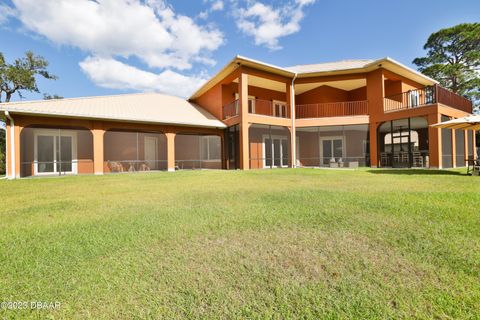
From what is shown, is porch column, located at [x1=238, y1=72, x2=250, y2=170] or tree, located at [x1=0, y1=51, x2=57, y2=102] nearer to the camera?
porch column, located at [x1=238, y1=72, x2=250, y2=170]

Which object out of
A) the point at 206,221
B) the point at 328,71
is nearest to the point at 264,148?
the point at 328,71

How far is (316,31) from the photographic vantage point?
47.7ft

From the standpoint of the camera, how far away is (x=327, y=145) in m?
18.7

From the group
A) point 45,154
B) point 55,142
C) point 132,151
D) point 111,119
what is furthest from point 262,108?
point 45,154

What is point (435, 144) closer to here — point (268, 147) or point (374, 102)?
point (374, 102)

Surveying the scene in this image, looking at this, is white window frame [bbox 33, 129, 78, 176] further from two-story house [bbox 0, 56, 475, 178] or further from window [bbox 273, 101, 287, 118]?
window [bbox 273, 101, 287, 118]

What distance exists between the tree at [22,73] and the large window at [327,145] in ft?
94.2

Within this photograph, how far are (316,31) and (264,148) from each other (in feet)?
27.6

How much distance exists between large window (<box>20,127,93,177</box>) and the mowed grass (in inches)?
443

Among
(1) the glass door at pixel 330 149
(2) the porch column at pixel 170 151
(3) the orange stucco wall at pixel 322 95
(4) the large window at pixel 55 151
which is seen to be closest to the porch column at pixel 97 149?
(4) the large window at pixel 55 151

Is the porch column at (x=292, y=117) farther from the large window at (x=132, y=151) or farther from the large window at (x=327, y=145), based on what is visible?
the large window at (x=132, y=151)

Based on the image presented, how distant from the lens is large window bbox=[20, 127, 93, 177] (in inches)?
510

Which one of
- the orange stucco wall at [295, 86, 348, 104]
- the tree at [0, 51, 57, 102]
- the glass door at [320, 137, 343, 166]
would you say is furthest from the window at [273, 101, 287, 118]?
the tree at [0, 51, 57, 102]

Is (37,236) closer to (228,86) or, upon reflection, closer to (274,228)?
(274,228)
